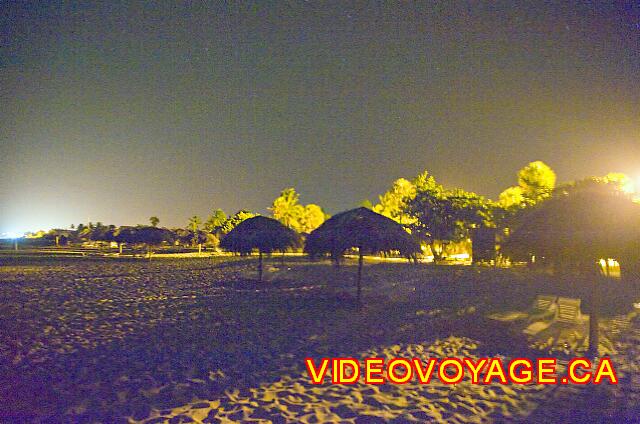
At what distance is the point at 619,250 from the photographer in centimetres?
662

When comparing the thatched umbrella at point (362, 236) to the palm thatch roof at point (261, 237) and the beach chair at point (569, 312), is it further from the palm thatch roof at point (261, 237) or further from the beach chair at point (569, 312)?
the beach chair at point (569, 312)

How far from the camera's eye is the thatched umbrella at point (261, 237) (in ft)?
49.2

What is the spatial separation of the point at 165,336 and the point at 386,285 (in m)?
10.2

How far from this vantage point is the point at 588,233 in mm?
6820

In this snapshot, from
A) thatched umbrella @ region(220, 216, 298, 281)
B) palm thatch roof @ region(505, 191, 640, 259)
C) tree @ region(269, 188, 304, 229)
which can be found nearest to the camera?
palm thatch roof @ region(505, 191, 640, 259)

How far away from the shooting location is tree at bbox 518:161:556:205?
27344 millimetres

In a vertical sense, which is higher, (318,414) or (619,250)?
(619,250)

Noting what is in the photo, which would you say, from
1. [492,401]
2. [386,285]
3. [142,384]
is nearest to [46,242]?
[386,285]

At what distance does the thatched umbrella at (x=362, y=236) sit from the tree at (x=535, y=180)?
67.2 ft

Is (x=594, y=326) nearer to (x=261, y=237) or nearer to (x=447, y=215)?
(x=261, y=237)

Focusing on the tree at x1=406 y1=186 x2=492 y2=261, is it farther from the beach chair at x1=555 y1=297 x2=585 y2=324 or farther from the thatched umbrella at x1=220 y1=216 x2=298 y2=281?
the beach chair at x1=555 y1=297 x2=585 y2=324

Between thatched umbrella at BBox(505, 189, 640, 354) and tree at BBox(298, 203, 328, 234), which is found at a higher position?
tree at BBox(298, 203, 328, 234)

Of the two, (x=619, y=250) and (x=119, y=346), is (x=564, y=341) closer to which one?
(x=619, y=250)

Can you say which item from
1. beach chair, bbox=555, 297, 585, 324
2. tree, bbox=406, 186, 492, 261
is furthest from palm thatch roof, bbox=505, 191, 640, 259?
tree, bbox=406, 186, 492, 261
